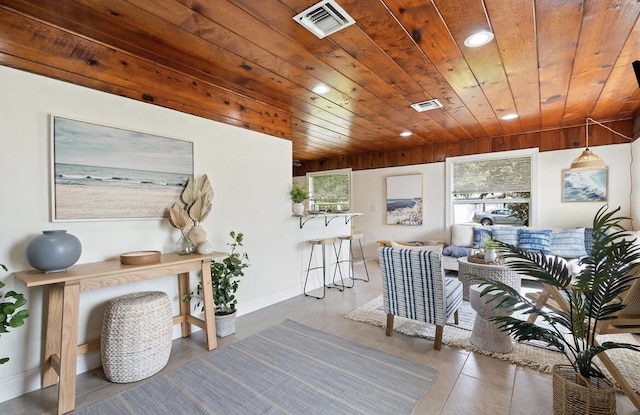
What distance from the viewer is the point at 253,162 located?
128 inches

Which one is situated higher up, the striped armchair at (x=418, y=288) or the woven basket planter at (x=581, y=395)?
the striped armchair at (x=418, y=288)

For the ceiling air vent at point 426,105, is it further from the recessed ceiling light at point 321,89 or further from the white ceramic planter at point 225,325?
the white ceramic planter at point 225,325

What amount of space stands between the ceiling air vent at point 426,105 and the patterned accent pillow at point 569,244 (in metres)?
2.65

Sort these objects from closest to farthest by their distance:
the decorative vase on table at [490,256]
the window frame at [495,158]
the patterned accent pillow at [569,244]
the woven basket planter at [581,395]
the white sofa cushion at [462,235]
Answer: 1. the woven basket planter at [581,395]
2. the decorative vase on table at [490,256]
3. the patterned accent pillow at [569,244]
4. the window frame at [495,158]
5. the white sofa cushion at [462,235]

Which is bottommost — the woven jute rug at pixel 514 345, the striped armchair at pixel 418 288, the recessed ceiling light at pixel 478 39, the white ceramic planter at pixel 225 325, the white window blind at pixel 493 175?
the woven jute rug at pixel 514 345

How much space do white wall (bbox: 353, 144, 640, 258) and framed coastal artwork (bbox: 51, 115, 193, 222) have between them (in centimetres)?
440

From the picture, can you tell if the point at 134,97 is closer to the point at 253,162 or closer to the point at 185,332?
the point at 253,162

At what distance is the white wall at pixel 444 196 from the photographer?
408 centimetres

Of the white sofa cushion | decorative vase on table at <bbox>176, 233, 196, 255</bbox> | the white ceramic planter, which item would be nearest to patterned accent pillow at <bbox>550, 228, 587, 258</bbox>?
the white sofa cushion

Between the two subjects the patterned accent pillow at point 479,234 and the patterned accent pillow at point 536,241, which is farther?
the patterned accent pillow at point 479,234

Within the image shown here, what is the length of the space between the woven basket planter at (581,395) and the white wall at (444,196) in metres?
3.71

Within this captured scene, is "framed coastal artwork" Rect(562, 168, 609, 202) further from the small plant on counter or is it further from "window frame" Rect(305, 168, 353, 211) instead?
the small plant on counter

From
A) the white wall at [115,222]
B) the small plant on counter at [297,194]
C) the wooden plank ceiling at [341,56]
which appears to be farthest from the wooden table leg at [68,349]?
the small plant on counter at [297,194]

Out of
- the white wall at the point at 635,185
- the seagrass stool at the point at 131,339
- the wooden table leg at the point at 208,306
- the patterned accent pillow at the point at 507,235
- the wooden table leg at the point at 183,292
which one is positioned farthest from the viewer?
the patterned accent pillow at the point at 507,235
